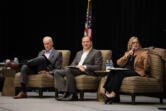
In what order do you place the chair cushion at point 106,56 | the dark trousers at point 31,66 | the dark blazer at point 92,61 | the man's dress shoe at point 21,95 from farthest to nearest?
the dark trousers at point 31,66 < the man's dress shoe at point 21,95 < the chair cushion at point 106,56 < the dark blazer at point 92,61

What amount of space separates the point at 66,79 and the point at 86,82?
0.39 metres

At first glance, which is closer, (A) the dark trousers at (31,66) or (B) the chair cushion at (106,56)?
(B) the chair cushion at (106,56)

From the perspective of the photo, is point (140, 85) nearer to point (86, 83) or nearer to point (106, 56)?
point (86, 83)

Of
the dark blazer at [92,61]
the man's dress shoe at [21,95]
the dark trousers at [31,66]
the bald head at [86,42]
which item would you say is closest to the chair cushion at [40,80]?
the dark trousers at [31,66]

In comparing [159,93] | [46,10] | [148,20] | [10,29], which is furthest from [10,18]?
[159,93]

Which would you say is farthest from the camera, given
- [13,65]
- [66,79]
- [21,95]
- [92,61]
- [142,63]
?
[13,65]

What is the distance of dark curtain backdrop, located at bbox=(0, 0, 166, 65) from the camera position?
804 centimetres

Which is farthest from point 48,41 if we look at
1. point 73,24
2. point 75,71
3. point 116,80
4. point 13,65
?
point 73,24

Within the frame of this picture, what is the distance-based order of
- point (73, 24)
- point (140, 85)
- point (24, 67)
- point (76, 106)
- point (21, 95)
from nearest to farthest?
point (76, 106)
point (140, 85)
point (21, 95)
point (24, 67)
point (73, 24)

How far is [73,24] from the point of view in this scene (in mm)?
11117

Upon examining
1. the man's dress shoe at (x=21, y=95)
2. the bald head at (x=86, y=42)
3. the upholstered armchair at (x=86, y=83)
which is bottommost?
the man's dress shoe at (x=21, y=95)

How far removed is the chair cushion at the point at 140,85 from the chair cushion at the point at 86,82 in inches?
35.1

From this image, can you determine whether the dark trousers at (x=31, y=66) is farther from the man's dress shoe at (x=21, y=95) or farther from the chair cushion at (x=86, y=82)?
the chair cushion at (x=86, y=82)

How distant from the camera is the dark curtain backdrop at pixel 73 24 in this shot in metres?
8.04
